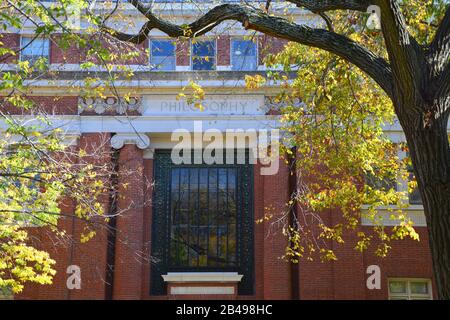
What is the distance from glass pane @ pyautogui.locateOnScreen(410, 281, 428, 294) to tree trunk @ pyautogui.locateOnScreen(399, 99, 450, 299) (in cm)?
1268

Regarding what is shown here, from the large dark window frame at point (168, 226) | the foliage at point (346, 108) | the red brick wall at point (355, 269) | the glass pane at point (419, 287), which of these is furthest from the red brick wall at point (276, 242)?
the foliage at point (346, 108)

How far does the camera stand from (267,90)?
69.2 feet

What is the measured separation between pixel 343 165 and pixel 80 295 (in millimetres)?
9490

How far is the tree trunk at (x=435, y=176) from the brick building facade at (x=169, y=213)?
443 inches

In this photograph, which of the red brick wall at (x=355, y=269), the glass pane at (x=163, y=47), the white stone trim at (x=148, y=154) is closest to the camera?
the red brick wall at (x=355, y=269)

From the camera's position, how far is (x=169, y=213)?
833 inches

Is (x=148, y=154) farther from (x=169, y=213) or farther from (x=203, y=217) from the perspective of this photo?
(x=203, y=217)

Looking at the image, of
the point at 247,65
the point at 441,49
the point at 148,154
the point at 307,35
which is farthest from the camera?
the point at 247,65

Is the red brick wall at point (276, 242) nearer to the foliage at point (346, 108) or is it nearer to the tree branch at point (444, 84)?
the foliage at point (346, 108)

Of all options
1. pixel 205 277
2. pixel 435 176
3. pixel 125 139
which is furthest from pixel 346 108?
pixel 125 139

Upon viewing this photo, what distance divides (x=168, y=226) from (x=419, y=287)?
8.25m

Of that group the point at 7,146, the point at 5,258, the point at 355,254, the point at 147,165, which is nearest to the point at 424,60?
the point at 7,146

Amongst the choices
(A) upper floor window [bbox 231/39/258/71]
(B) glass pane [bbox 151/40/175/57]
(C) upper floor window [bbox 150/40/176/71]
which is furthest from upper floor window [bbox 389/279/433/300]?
(B) glass pane [bbox 151/40/175/57]

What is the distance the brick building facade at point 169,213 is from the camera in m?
19.9
